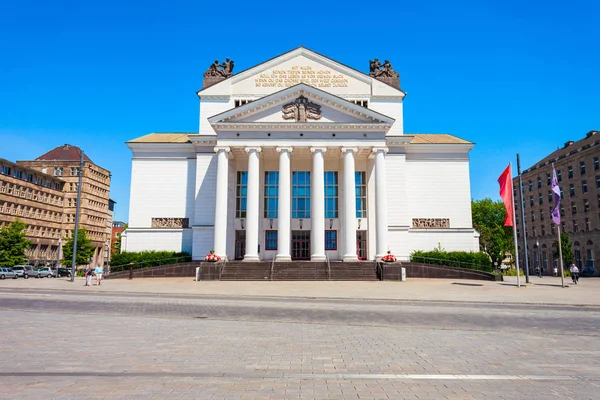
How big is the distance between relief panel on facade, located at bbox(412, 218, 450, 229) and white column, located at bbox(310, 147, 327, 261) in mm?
12430

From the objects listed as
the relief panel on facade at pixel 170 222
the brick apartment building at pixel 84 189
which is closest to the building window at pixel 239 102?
the relief panel on facade at pixel 170 222

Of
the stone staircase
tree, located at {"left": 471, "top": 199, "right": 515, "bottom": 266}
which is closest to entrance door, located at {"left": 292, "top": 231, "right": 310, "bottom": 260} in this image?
the stone staircase

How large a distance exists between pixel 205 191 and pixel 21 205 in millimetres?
45292

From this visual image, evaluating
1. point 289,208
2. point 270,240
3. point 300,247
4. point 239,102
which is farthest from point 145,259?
point 239,102

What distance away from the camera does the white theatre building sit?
125ft

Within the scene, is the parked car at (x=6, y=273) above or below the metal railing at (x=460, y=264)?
below

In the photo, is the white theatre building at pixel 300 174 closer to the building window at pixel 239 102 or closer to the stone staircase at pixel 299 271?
the building window at pixel 239 102

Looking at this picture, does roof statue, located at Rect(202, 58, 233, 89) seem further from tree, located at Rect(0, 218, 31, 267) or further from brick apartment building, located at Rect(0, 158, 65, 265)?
brick apartment building, located at Rect(0, 158, 65, 265)

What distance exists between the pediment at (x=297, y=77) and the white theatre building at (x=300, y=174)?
0.11 m

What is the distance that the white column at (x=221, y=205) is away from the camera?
37094 millimetres

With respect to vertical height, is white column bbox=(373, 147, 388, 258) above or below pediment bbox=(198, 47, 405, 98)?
below

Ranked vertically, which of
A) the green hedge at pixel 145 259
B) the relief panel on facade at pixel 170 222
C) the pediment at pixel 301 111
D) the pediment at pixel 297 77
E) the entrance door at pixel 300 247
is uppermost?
the pediment at pixel 297 77

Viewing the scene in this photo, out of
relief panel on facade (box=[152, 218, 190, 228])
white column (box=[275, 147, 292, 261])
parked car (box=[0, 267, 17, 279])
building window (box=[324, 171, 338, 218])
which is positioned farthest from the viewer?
relief panel on facade (box=[152, 218, 190, 228])

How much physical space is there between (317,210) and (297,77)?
15.8 metres
